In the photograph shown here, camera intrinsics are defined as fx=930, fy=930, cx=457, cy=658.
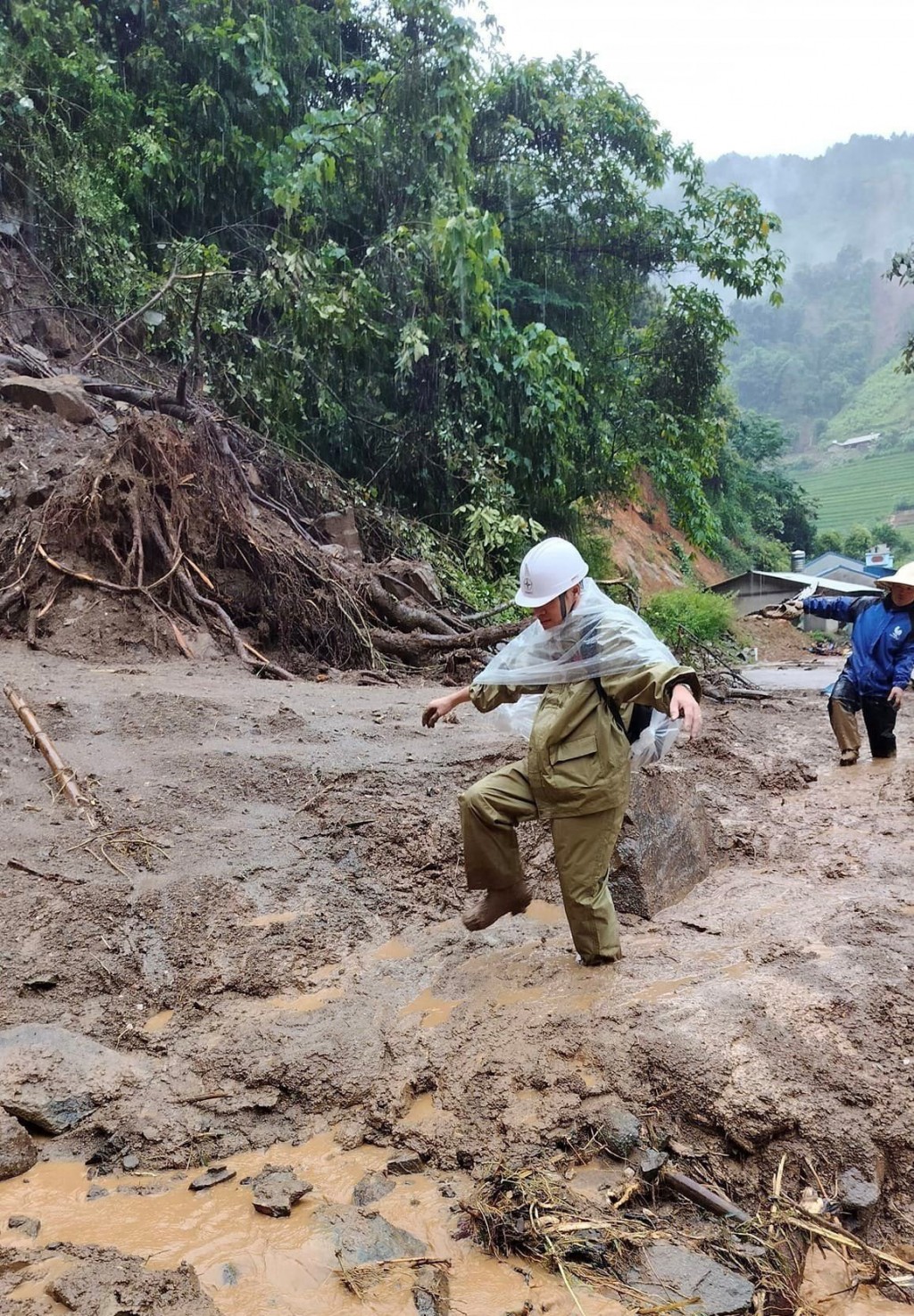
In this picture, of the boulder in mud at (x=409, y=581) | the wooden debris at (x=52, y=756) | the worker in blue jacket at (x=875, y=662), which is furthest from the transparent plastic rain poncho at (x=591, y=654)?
the boulder in mud at (x=409, y=581)

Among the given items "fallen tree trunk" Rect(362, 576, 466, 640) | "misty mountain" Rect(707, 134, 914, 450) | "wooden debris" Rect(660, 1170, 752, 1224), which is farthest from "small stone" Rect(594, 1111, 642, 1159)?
"misty mountain" Rect(707, 134, 914, 450)

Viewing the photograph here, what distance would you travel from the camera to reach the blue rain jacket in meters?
6.12

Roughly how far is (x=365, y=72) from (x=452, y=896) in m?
11.7

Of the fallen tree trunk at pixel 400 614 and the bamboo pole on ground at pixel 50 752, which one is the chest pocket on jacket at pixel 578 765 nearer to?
the bamboo pole on ground at pixel 50 752

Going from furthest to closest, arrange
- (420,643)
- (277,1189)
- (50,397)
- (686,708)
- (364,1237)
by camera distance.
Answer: (50,397)
(420,643)
(686,708)
(277,1189)
(364,1237)

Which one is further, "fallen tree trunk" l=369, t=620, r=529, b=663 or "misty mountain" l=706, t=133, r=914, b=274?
"misty mountain" l=706, t=133, r=914, b=274

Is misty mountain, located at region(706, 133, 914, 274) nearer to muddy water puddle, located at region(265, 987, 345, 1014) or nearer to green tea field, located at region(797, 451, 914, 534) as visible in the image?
green tea field, located at region(797, 451, 914, 534)

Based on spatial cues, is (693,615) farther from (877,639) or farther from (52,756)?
(52,756)

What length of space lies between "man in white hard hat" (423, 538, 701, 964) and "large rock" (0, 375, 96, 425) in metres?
6.93

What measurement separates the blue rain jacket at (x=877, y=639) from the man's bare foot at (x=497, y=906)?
3.77 meters

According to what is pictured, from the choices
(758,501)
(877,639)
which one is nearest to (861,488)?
(758,501)

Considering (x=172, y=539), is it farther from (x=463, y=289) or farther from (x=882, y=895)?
(x=882, y=895)

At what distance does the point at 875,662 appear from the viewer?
20.5 ft

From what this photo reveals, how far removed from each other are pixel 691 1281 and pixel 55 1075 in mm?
1806
